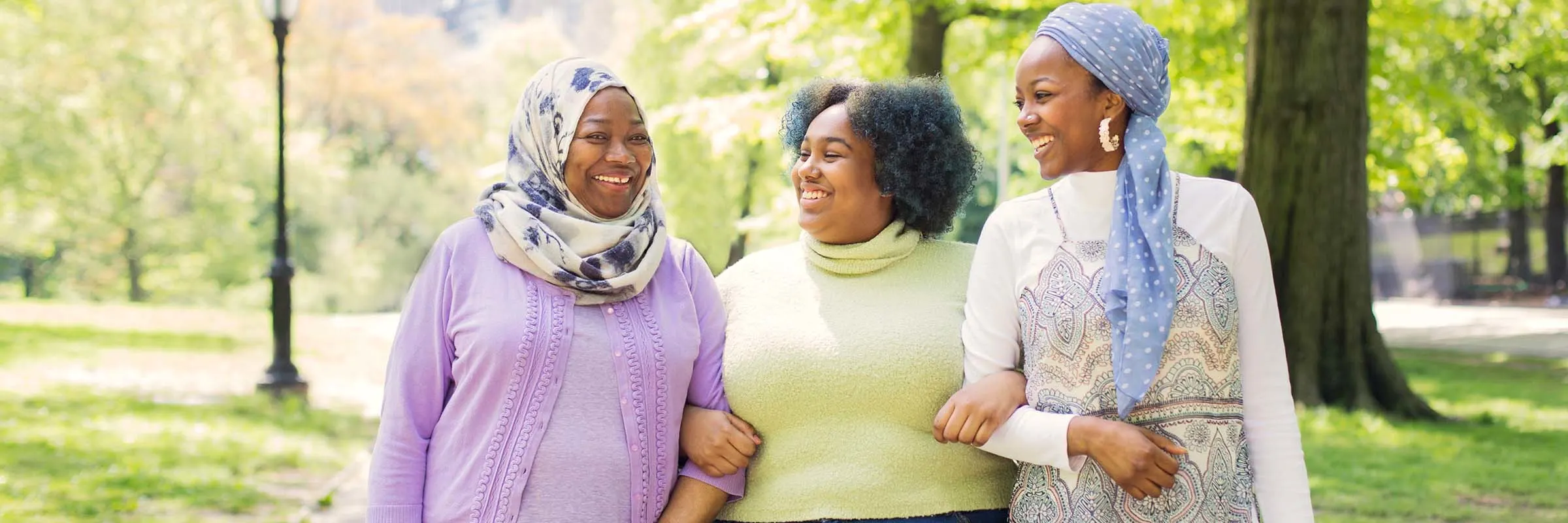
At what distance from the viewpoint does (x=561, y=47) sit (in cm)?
4341

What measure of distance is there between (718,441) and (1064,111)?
1.09 metres

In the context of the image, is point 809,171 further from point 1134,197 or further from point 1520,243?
point 1520,243

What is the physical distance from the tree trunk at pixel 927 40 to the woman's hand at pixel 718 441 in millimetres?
9718

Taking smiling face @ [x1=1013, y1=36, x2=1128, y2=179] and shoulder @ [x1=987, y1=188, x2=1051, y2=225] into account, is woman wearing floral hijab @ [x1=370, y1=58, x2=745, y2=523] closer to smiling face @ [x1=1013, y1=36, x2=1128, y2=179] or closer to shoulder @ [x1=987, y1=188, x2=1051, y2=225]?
shoulder @ [x1=987, y1=188, x2=1051, y2=225]

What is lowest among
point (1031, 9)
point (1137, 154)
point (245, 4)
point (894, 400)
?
point (894, 400)

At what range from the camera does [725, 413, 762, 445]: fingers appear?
10.3 ft

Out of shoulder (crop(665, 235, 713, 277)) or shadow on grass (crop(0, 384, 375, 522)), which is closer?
shoulder (crop(665, 235, 713, 277))

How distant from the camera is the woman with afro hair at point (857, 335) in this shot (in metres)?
3.07

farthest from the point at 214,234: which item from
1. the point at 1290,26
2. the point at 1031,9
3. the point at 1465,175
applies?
the point at 1465,175

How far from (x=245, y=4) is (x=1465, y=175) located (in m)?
25.4

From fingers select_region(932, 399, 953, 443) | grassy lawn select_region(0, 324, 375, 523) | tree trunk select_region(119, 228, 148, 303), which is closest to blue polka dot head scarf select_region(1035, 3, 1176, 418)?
fingers select_region(932, 399, 953, 443)

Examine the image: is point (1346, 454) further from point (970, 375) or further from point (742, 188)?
point (742, 188)

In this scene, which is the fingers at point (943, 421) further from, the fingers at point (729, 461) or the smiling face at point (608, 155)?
the smiling face at point (608, 155)

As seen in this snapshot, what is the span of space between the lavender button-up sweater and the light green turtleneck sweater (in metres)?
0.15
